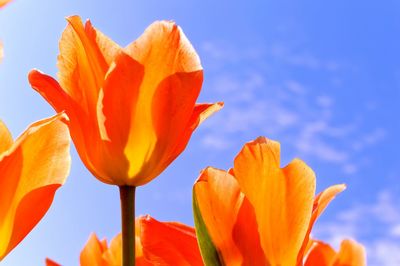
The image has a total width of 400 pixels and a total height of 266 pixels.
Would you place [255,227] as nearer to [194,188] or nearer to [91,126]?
[194,188]

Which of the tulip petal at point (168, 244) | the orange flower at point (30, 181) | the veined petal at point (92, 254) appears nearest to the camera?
the orange flower at point (30, 181)

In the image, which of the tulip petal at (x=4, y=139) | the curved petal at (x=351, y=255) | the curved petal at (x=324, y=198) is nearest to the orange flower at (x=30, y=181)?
the tulip petal at (x=4, y=139)

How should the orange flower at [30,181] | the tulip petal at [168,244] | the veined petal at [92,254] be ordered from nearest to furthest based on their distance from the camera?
the orange flower at [30,181]
the tulip petal at [168,244]
the veined petal at [92,254]

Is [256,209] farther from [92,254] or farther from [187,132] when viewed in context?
[92,254]

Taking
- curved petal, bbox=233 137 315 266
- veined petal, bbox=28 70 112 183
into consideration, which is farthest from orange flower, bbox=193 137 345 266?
veined petal, bbox=28 70 112 183

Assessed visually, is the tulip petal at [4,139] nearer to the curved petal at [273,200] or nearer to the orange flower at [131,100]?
the orange flower at [131,100]

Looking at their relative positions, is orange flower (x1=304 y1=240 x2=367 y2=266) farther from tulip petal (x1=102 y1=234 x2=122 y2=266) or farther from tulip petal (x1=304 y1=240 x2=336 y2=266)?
tulip petal (x1=102 y1=234 x2=122 y2=266)
